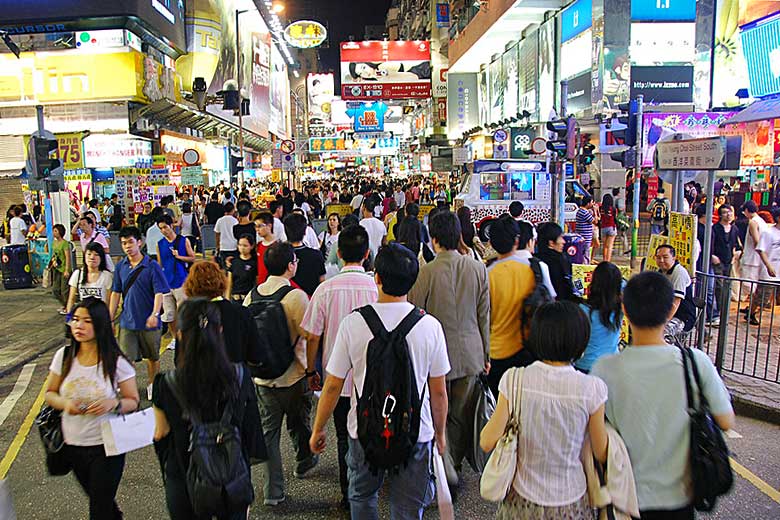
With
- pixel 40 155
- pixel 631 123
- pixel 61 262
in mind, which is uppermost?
pixel 631 123

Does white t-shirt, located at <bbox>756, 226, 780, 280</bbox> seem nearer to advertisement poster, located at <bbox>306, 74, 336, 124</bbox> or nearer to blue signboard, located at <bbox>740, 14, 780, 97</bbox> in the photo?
blue signboard, located at <bbox>740, 14, 780, 97</bbox>

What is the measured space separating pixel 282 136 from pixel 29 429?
224 ft

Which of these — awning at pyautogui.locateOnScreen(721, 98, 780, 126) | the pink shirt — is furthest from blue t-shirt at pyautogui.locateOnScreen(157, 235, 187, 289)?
awning at pyautogui.locateOnScreen(721, 98, 780, 126)

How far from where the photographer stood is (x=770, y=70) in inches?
662

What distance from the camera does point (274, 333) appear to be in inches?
170

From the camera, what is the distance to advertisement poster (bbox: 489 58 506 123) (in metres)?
33.7

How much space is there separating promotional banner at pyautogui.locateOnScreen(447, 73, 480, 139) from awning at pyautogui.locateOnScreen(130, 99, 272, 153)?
1315cm

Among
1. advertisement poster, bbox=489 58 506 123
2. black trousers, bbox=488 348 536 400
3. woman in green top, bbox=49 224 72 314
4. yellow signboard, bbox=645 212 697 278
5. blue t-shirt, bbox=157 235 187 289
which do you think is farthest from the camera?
advertisement poster, bbox=489 58 506 123

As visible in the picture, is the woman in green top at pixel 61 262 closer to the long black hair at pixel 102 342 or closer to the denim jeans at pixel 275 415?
the denim jeans at pixel 275 415

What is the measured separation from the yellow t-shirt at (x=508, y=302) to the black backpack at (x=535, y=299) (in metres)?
0.02

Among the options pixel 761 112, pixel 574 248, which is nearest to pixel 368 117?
Answer: pixel 761 112

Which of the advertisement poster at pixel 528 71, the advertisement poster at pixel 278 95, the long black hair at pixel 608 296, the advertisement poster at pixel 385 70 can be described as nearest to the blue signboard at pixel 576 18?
the advertisement poster at pixel 528 71

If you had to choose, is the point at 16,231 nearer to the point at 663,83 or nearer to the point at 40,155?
the point at 40,155

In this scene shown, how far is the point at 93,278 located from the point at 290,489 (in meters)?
3.07
